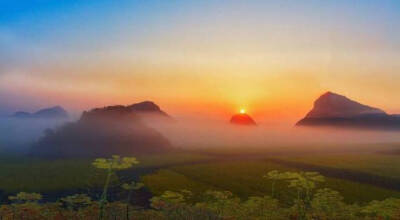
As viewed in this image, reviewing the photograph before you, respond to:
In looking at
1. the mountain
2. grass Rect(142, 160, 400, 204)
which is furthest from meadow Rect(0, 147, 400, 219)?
the mountain

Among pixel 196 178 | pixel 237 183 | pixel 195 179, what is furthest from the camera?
pixel 196 178

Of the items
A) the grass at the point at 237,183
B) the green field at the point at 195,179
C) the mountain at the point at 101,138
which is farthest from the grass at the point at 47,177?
the mountain at the point at 101,138

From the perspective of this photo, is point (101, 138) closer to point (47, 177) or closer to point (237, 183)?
point (47, 177)

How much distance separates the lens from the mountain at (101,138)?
11814 cm

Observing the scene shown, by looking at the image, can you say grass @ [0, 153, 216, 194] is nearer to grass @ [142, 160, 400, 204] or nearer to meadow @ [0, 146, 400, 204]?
meadow @ [0, 146, 400, 204]

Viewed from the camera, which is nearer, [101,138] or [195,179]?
[195,179]

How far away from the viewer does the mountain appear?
388ft

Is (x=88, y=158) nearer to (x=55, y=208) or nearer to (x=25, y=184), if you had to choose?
(x=25, y=184)

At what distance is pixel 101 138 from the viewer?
130000 mm

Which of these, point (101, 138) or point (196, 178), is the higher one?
point (101, 138)

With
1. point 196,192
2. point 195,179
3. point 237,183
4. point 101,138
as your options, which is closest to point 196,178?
point 195,179

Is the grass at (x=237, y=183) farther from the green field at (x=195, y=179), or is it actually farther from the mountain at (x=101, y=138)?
the mountain at (x=101, y=138)

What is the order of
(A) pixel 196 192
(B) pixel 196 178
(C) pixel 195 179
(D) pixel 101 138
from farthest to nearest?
(D) pixel 101 138, (B) pixel 196 178, (C) pixel 195 179, (A) pixel 196 192

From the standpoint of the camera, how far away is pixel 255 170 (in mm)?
78500
